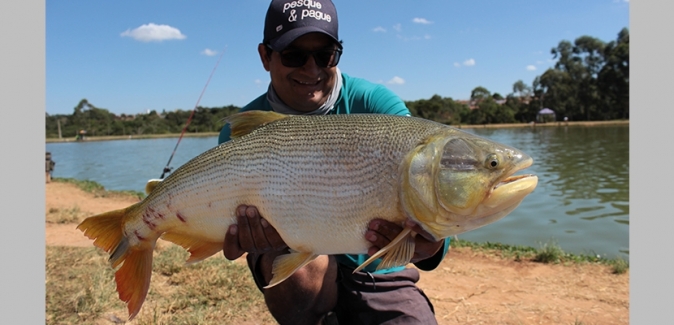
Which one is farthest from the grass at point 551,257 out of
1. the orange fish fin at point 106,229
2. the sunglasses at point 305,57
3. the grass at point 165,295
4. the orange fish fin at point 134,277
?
the orange fish fin at point 106,229

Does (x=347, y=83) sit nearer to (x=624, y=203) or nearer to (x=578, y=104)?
(x=624, y=203)

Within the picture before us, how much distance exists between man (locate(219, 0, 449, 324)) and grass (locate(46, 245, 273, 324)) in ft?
3.17

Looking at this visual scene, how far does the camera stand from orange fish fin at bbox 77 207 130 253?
2498 millimetres

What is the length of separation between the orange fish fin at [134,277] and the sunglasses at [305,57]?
1.50m

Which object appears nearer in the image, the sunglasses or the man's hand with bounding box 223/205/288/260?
the man's hand with bounding box 223/205/288/260

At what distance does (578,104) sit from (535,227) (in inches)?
2529

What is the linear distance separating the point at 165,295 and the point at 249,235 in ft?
7.98

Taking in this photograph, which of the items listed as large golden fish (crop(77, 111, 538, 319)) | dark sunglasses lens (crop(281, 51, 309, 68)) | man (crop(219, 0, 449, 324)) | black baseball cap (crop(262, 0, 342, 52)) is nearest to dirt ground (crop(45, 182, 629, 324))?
man (crop(219, 0, 449, 324))

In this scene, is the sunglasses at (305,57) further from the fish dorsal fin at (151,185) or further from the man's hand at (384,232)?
the man's hand at (384,232)

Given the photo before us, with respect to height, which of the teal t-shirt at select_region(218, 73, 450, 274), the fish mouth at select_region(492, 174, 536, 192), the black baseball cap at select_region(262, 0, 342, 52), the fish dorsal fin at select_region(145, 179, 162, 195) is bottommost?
the fish dorsal fin at select_region(145, 179, 162, 195)

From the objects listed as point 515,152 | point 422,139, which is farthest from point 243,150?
point 515,152

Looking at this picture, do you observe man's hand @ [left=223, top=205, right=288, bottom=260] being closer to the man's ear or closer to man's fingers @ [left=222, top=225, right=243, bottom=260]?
man's fingers @ [left=222, top=225, right=243, bottom=260]

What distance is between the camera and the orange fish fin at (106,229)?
98.3 inches

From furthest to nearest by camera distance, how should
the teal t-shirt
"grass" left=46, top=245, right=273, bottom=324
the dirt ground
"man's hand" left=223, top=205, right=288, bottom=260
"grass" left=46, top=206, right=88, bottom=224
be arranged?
1. "grass" left=46, top=206, right=88, bottom=224
2. the dirt ground
3. "grass" left=46, top=245, right=273, bottom=324
4. the teal t-shirt
5. "man's hand" left=223, top=205, right=288, bottom=260
